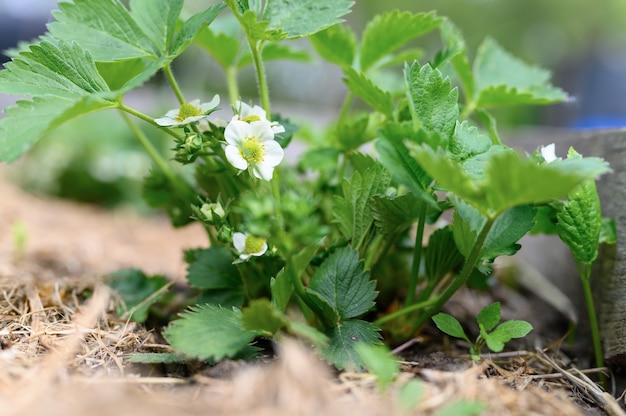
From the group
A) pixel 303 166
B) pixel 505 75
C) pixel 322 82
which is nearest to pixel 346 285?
pixel 303 166

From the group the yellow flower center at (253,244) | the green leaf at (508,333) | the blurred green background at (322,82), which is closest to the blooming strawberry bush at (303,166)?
the yellow flower center at (253,244)

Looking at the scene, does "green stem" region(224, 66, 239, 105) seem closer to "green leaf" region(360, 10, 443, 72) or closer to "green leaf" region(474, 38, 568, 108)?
"green leaf" region(360, 10, 443, 72)

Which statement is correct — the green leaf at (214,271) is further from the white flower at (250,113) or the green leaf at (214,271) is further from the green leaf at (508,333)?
the green leaf at (508,333)

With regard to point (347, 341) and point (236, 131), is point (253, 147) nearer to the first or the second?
point (236, 131)

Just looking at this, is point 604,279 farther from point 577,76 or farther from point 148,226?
point 577,76

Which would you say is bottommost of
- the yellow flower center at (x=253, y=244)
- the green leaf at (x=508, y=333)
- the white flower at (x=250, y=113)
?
the green leaf at (x=508, y=333)

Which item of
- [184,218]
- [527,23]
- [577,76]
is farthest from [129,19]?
[527,23]

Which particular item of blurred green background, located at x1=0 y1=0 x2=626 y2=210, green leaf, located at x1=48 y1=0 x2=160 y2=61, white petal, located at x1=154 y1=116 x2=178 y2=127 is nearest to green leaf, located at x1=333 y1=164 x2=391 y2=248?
white petal, located at x1=154 y1=116 x2=178 y2=127
